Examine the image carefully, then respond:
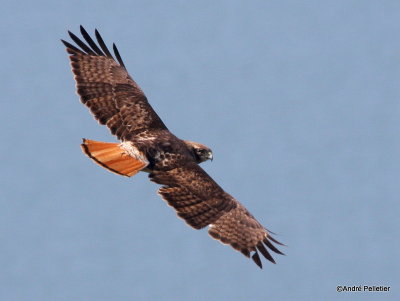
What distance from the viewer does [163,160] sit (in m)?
12.3

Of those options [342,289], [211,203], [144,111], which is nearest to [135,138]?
[144,111]

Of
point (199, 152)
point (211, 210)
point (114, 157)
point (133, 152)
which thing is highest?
point (199, 152)

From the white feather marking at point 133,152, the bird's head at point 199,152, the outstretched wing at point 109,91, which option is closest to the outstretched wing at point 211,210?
the white feather marking at point 133,152

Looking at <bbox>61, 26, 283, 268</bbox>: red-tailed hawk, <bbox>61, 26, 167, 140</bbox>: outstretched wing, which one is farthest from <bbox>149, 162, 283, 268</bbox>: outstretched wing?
<bbox>61, 26, 167, 140</bbox>: outstretched wing

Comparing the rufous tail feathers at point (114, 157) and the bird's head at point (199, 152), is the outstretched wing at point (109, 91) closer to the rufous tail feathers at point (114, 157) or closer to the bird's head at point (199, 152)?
the bird's head at point (199, 152)

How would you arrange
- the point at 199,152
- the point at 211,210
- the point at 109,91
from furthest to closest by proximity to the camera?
the point at 109,91 < the point at 199,152 < the point at 211,210

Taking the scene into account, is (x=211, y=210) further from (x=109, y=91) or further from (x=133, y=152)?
(x=109, y=91)

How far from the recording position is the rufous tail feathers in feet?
38.4

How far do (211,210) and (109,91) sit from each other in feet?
8.24

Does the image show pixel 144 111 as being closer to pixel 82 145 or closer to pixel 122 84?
pixel 122 84

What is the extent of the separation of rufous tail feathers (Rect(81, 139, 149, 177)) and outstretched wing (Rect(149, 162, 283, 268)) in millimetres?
331

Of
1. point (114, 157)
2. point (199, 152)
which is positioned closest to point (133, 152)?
point (114, 157)

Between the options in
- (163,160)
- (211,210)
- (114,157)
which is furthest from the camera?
(163,160)

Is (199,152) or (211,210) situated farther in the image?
(199,152)
